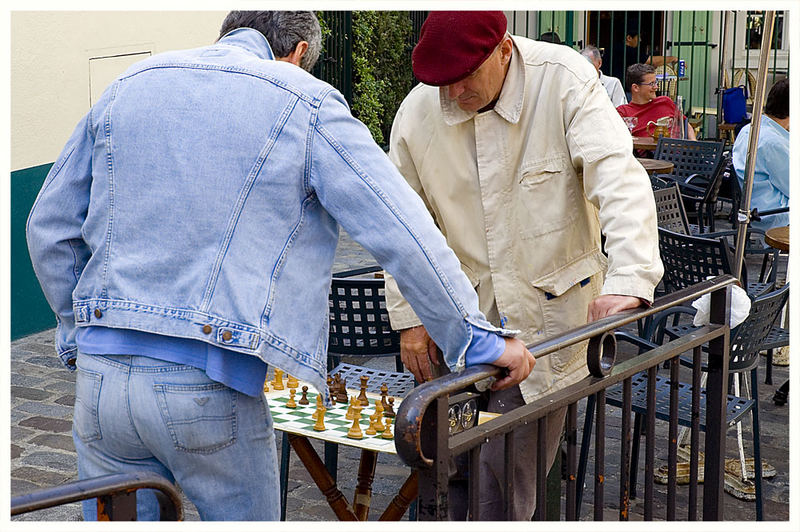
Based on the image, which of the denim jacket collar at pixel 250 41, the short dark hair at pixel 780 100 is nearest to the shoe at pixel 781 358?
the short dark hair at pixel 780 100

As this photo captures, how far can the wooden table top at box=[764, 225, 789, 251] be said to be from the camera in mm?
5118

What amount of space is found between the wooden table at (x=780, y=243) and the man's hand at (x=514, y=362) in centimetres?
338

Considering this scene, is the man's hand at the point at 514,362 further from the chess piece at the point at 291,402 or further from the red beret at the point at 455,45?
the chess piece at the point at 291,402

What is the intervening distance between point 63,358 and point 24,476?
208 centimetres

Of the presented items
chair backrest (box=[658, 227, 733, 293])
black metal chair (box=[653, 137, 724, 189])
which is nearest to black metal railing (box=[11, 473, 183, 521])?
chair backrest (box=[658, 227, 733, 293])

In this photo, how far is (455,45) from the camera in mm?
2727

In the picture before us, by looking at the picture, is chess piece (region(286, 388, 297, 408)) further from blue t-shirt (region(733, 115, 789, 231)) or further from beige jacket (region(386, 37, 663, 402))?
blue t-shirt (region(733, 115, 789, 231))

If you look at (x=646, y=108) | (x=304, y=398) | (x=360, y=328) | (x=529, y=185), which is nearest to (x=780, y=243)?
(x=360, y=328)

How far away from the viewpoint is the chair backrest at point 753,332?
12.4ft

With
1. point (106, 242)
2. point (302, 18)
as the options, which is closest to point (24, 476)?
point (106, 242)

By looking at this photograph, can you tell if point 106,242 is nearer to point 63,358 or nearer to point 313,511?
point 63,358

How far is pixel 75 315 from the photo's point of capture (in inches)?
88.5

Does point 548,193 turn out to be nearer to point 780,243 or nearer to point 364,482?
point 364,482

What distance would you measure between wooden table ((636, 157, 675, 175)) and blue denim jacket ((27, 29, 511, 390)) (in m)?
5.91
